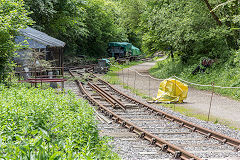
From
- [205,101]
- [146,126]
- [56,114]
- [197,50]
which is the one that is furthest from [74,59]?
[56,114]

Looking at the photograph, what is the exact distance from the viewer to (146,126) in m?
11.9

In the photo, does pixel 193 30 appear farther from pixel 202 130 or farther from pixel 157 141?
pixel 157 141

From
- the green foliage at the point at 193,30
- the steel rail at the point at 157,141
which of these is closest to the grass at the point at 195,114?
the steel rail at the point at 157,141

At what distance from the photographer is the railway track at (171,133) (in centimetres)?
879

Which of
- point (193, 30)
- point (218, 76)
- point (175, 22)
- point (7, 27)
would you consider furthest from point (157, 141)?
point (175, 22)

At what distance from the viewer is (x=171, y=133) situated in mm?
10867

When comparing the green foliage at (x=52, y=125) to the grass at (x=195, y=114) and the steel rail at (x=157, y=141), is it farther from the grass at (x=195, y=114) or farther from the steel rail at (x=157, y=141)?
the grass at (x=195, y=114)

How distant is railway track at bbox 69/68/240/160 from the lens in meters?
8.79

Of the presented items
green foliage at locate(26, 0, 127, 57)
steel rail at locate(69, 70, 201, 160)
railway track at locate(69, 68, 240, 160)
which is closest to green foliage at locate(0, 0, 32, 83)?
railway track at locate(69, 68, 240, 160)

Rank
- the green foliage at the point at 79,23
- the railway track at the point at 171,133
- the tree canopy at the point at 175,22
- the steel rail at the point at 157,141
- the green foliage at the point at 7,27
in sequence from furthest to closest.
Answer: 1. the green foliage at the point at 79,23
2. the tree canopy at the point at 175,22
3. the green foliage at the point at 7,27
4. the railway track at the point at 171,133
5. the steel rail at the point at 157,141

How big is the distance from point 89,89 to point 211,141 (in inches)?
507

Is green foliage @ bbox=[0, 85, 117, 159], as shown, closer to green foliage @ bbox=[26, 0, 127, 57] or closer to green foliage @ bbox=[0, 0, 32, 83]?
green foliage @ bbox=[0, 0, 32, 83]

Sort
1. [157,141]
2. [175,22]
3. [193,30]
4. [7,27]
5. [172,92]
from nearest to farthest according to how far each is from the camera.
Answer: [157,141] < [7,27] < [172,92] < [193,30] < [175,22]

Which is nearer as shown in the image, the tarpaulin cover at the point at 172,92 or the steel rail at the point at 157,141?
the steel rail at the point at 157,141
